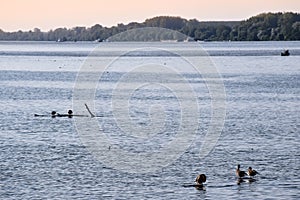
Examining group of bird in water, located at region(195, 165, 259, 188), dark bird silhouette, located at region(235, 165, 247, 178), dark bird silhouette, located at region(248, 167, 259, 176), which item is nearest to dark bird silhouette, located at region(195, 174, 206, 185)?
group of bird in water, located at region(195, 165, 259, 188)

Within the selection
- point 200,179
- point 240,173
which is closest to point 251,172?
point 240,173

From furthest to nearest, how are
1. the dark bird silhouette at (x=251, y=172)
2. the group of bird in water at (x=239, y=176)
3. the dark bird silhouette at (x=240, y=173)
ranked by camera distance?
1. the dark bird silhouette at (x=251, y=172)
2. the dark bird silhouette at (x=240, y=173)
3. the group of bird in water at (x=239, y=176)

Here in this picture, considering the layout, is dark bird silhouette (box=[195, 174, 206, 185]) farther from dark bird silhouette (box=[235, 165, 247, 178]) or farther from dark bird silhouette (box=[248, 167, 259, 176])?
dark bird silhouette (box=[248, 167, 259, 176])

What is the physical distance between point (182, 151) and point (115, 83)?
53873 millimetres

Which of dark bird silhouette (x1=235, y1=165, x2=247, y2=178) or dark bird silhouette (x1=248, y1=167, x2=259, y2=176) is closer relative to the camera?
dark bird silhouette (x1=235, y1=165, x2=247, y2=178)

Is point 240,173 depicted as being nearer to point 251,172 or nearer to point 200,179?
point 251,172

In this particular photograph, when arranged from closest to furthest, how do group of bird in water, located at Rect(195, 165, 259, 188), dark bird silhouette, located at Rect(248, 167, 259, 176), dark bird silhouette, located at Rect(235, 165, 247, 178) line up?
group of bird in water, located at Rect(195, 165, 259, 188)
dark bird silhouette, located at Rect(235, 165, 247, 178)
dark bird silhouette, located at Rect(248, 167, 259, 176)

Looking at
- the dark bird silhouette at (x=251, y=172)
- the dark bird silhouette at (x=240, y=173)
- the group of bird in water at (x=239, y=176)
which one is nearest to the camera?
the group of bird in water at (x=239, y=176)

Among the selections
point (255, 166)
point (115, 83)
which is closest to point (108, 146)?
point (255, 166)

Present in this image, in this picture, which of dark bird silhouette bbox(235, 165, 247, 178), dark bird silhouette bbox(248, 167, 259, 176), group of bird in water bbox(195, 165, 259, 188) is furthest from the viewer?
dark bird silhouette bbox(248, 167, 259, 176)

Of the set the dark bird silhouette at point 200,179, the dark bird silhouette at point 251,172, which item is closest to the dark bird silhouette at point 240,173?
the dark bird silhouette at point 251,172

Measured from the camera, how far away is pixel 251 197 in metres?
32.0

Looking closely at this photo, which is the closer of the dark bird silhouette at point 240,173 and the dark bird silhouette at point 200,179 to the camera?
the dark bird silhouette at point 200,179

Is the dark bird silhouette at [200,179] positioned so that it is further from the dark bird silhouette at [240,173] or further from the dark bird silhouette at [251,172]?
the dark bird silhouette at [251,172]
